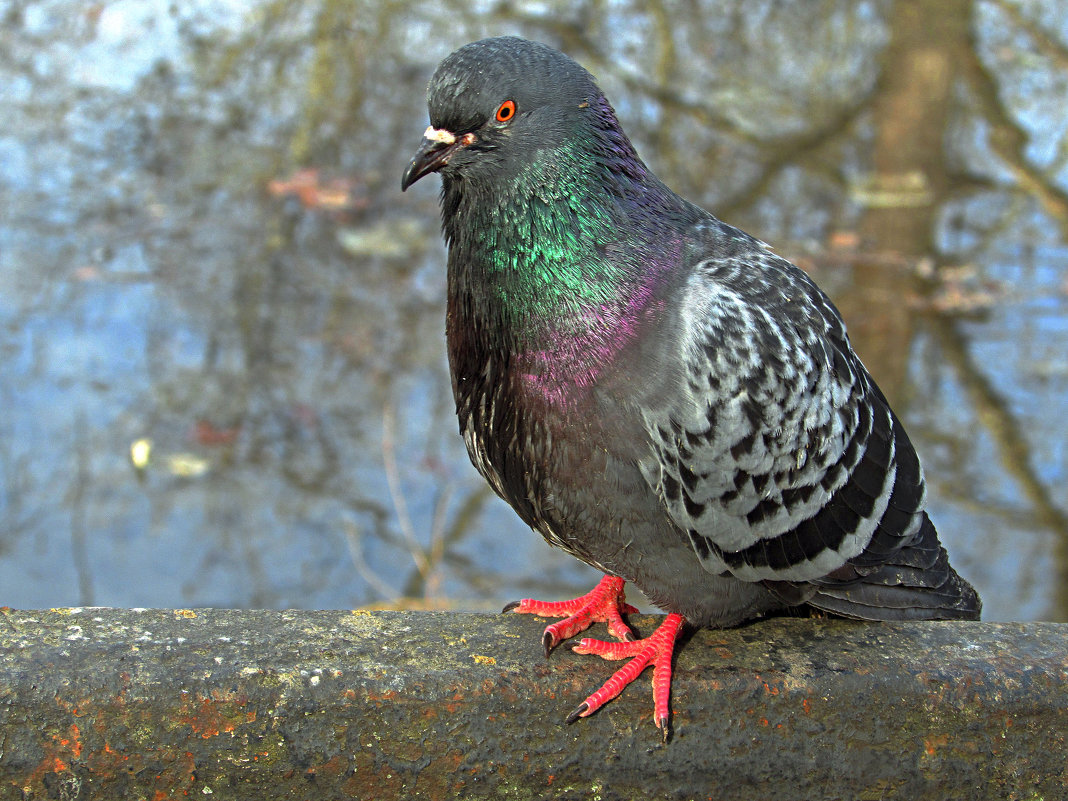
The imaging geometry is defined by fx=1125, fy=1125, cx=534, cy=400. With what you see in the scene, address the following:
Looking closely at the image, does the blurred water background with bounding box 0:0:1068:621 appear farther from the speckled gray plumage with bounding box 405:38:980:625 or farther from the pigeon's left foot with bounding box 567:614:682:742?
the speckled gray plumage with bounding box 405:38:980:625

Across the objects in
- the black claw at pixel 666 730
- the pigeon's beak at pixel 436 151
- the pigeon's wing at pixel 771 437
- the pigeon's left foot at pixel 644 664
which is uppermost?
the pigeon's beak at pixel 436 151

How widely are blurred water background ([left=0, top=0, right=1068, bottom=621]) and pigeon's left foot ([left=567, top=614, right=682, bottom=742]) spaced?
6.96 feet

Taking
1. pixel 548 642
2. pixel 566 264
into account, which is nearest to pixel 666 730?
pixel 548 642

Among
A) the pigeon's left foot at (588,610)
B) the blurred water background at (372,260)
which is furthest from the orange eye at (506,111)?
the blurred water background at (372,260)

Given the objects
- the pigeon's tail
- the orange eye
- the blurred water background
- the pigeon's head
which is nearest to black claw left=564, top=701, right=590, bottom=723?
the pigeon's tail

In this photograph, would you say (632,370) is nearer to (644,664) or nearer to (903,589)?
(644,664)

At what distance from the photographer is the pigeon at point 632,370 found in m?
2.38

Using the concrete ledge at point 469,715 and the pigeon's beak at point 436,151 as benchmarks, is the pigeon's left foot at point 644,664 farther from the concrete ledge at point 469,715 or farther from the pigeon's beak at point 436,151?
the pigeon's beak at point 436,151

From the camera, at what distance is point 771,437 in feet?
8.15

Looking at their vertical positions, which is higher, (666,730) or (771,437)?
(771,437)

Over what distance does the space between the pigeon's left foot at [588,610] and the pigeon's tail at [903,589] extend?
475 mm

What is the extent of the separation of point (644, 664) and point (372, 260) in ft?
15.7

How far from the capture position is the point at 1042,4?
10.6 m

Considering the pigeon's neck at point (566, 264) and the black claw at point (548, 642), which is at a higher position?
the pigeon's neck at point (566, 264)
